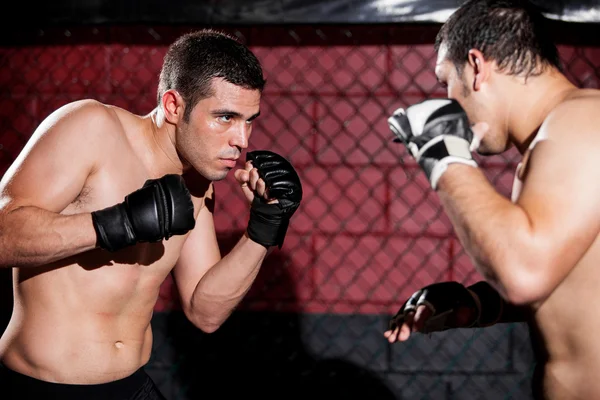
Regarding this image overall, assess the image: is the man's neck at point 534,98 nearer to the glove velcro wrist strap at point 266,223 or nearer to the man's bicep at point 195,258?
the glove velcro wrist strap at point 266,223

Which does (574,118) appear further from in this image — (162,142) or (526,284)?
(162,142)

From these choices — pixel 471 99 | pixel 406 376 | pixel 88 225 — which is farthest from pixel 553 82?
pixel 406 376

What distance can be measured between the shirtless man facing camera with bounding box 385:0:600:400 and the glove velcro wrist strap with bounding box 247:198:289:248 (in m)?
0.55

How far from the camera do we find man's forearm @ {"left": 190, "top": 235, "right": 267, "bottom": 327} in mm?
1808

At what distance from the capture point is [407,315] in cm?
160

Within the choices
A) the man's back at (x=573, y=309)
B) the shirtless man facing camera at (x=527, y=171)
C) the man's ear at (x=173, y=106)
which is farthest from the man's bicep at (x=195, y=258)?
the man's back at (x=573, y=309)

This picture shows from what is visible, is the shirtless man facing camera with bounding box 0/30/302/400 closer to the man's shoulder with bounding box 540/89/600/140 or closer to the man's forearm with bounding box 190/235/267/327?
the man's forearm with bounding box 190/235/267/327

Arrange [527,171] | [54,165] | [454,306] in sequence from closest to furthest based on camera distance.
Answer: [527,171] < [54,165] < [454,306]

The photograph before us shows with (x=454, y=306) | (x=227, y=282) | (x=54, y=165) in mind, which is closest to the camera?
(x=54, y=165)

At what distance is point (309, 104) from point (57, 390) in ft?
5.55

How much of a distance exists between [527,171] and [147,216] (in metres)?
0.85

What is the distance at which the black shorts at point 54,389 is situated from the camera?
1535 mm

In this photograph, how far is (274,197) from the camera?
174 centimetres

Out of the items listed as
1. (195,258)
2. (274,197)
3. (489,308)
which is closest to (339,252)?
(195,258)
